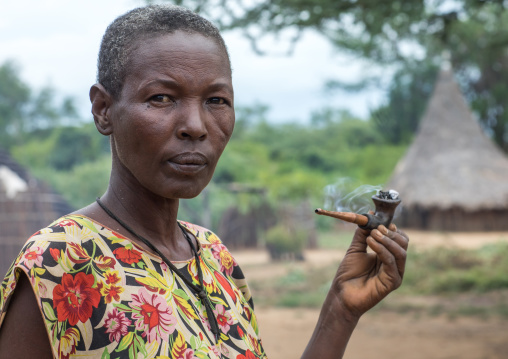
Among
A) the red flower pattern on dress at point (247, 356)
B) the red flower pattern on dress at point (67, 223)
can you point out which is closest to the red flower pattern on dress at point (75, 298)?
the red flower pattern on dress at point (67, 223)

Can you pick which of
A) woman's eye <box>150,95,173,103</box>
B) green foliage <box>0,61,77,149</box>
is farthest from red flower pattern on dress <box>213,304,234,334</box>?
green foliage <box>0,61,77,149</box>

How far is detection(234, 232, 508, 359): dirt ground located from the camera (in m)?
6.53

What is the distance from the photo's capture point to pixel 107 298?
113 centimetres

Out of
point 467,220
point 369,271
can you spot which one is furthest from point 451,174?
point 369,271

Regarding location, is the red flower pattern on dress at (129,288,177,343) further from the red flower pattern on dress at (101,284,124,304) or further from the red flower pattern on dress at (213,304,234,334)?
the red flower pattern on dress at (213,304,234,334)

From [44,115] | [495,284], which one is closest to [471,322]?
[495,284]

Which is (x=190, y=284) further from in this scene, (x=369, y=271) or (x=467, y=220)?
(x=467, y=220)

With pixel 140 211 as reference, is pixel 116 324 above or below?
below

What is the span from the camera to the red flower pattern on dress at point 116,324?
3.62 feet

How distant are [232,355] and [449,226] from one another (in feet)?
58.7

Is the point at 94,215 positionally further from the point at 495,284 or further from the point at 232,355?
the point at 495,284

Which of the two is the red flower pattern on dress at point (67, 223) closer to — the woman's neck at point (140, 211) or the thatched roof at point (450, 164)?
the woman's neck at point (140, 211)

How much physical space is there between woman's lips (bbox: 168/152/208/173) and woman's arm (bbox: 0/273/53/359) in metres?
0.36

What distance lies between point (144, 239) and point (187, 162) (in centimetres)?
20
